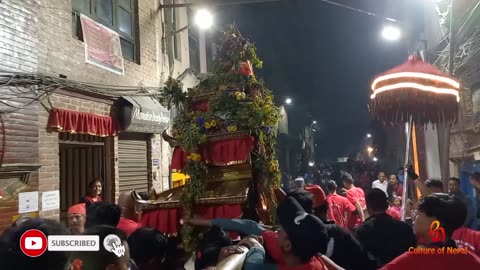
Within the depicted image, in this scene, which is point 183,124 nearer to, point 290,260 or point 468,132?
point 290,260

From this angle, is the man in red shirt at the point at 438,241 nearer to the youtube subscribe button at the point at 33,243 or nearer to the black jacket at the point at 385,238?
the black jacket at the point at 385,238

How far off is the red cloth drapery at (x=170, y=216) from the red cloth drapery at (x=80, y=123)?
3.46m

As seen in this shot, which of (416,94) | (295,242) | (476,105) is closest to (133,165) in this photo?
(416,94)

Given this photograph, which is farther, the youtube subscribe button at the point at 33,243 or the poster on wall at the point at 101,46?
the poster on wall at the point at 101,46

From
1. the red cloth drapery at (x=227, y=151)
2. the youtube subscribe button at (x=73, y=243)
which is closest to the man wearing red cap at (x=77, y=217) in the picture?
the red cloth drapery at (x=227, y=151)

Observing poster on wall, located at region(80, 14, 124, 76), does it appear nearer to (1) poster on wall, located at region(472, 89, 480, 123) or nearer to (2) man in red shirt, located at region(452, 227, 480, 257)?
(2) man in red shirt, located at region(452, 227, 480, 257)

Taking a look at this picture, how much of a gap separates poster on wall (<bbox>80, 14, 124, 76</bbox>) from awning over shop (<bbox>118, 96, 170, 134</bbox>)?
0.89 metres

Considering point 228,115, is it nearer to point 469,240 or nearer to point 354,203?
point 469,240

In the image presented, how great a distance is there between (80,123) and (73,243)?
6893 mm

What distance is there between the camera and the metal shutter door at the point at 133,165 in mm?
10266

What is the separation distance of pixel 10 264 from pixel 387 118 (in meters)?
5.02

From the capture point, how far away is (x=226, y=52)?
5.69 metres

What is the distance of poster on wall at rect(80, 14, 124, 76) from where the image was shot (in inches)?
353

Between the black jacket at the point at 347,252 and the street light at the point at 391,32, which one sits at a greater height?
the street light at the point at 391,32
